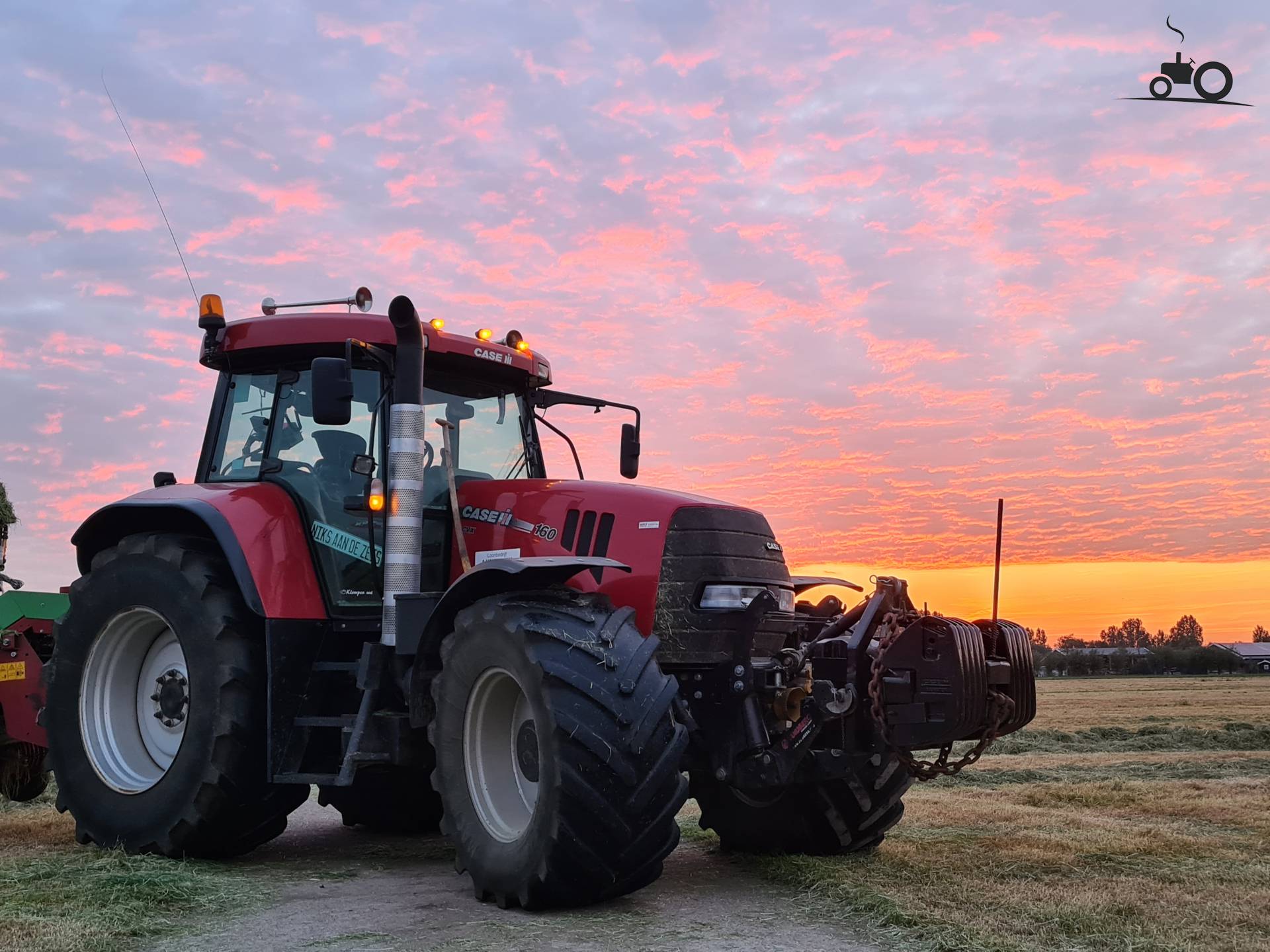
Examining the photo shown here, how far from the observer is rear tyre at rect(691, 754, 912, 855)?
6.56 meters

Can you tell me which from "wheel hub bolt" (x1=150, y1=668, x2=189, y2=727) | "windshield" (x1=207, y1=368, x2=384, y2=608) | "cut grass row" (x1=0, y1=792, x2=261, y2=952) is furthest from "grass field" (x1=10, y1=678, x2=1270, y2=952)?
"windshield" (x1=207, y1=368, x2=384, y2=608)

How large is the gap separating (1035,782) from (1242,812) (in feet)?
9.15

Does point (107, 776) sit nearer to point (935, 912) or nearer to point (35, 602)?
point (35, 602)

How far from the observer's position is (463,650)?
5613mm

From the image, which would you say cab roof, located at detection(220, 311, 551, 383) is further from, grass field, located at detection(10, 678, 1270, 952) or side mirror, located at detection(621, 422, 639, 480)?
grass field, located at detection(10, 678, 1270, 952)

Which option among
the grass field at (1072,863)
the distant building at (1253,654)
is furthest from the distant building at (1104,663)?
the grass field at (1072,863)

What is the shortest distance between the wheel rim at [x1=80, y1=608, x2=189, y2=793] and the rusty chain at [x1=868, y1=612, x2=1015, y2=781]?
3.92 meters

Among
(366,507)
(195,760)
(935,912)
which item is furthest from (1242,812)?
(195,760)

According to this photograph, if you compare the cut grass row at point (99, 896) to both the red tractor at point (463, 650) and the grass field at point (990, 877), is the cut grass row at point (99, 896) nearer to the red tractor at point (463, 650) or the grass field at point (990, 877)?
the grass field at point (990, 877)

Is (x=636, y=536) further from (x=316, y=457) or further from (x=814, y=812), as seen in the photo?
(x=316, y=457)

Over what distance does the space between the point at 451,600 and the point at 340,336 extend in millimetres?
2034

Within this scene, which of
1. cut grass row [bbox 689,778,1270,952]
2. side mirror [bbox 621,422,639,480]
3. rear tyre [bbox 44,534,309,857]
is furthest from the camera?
side mirror [bbox 621,422,639,480]

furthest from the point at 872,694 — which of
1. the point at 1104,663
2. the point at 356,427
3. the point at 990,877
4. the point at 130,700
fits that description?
the point at 1104,663

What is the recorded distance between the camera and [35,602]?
8.81m
